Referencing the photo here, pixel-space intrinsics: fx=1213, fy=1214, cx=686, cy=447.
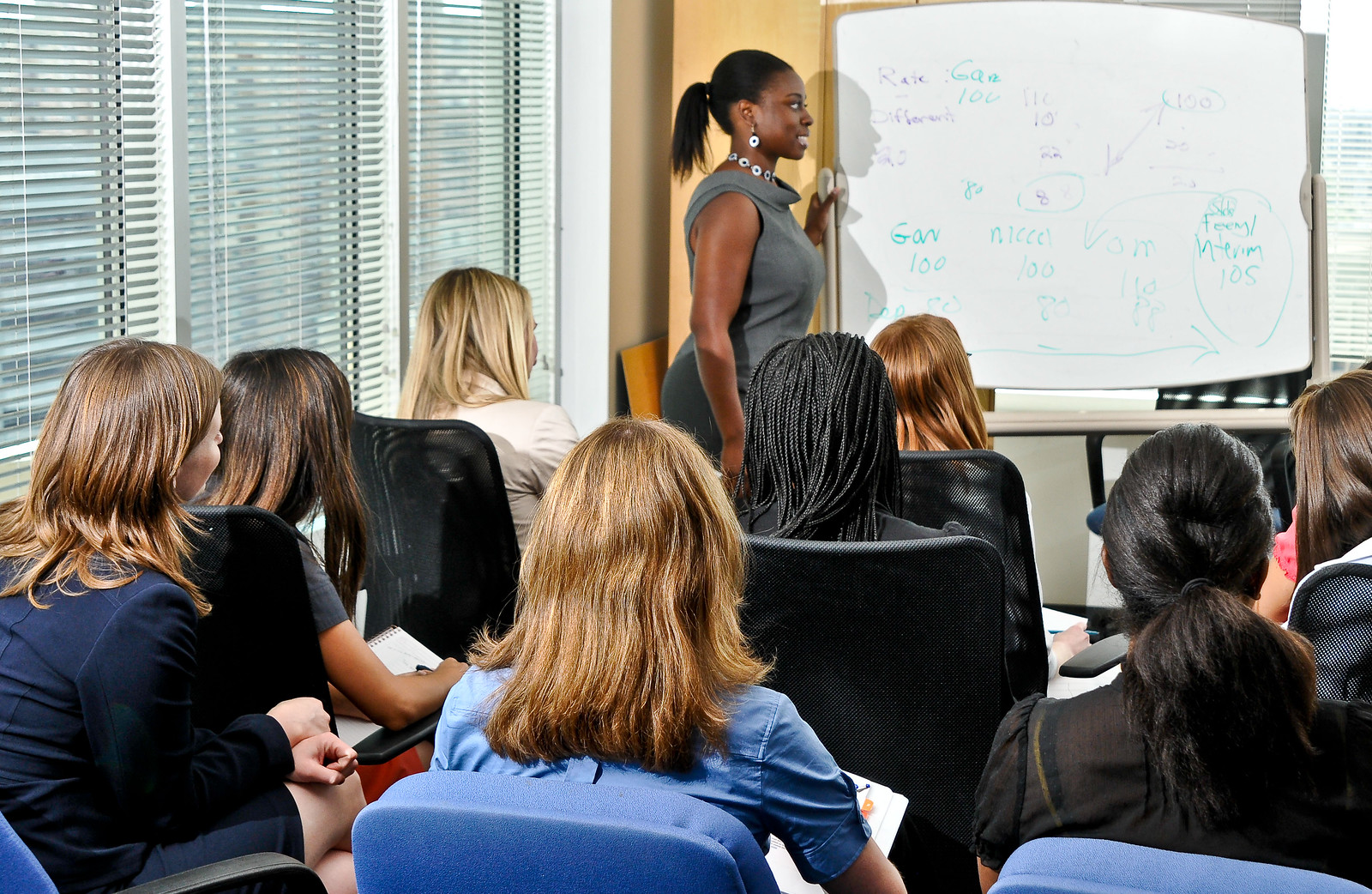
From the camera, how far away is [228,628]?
1582 mm

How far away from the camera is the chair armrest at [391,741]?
1643mm

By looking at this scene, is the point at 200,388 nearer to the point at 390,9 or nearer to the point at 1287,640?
the point at 1287,640

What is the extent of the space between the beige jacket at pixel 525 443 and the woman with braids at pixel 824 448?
0.73 meters

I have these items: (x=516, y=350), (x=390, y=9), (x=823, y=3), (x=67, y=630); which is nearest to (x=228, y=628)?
(x=67, y=630)

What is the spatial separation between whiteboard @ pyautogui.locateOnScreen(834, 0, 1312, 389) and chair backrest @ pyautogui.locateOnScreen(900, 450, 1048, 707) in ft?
4.99

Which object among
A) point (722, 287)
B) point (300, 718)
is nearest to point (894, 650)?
point (300, 718)

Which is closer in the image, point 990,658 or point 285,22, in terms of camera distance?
point 990,658

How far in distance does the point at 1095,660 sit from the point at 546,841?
1182 millimetres

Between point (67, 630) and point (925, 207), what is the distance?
2544mm

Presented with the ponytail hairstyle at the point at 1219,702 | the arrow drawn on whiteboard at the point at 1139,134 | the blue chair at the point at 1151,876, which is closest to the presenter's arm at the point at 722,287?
the arrow drawn on whiteboard at the point at 1139,134

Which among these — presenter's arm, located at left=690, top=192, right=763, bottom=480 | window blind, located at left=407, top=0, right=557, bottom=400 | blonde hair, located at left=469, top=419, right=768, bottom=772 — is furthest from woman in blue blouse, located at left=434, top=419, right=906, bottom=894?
window blind, located at left=407, top=0, right=557, bottom=400

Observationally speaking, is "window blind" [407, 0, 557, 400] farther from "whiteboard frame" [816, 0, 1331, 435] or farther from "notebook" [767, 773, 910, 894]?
"notebook" [767, 773, 910, 894]

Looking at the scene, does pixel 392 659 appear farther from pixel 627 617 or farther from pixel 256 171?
pixel 256 171

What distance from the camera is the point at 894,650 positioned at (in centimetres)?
153
